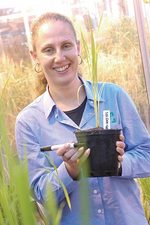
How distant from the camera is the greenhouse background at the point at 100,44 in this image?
162cm

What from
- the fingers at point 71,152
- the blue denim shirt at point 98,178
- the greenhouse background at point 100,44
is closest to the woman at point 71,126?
the blue denim shirt at point 98,178

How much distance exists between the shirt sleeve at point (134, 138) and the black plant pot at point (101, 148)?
0.43ft

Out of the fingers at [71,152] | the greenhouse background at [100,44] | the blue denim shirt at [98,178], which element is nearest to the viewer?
the fingers at [71,152]

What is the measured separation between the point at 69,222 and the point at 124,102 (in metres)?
0.30

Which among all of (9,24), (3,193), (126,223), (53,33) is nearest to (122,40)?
(9,24)

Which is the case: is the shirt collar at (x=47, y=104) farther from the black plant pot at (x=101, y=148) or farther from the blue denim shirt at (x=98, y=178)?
the black plant pot at (x=101, y=148)

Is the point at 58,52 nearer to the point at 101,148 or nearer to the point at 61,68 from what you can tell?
the point at 61,68

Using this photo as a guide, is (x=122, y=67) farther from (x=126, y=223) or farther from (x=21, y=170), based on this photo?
(x=21, y=170)

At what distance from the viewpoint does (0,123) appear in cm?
31

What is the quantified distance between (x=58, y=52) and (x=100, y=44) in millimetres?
926

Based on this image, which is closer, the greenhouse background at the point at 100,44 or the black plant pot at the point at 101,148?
the black plant pot at the point at 101,148

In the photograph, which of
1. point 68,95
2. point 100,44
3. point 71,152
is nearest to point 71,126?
point 68,95

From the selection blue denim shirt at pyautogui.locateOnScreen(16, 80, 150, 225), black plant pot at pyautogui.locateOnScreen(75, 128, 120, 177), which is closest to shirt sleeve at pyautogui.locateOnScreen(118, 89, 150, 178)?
blue denim shirt at pyautogui.locateOnScreen(16, 80, 150, 225)

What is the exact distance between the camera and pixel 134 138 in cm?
93
